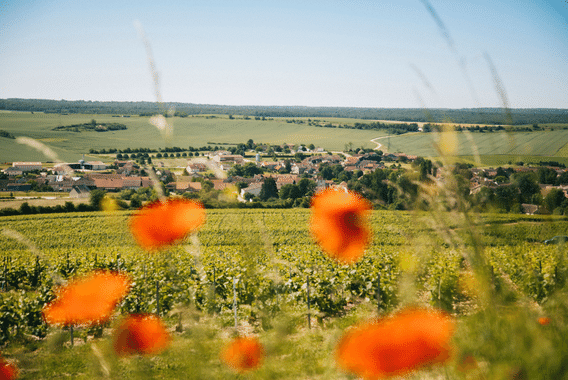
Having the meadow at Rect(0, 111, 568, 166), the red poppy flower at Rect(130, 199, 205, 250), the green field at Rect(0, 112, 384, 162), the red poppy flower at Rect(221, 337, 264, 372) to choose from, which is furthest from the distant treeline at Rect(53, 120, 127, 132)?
the red poppy flower at Rect(221, 337, 264, 372)

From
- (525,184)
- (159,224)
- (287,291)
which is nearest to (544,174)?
(525,184)

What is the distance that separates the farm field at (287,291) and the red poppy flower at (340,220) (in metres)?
0.57

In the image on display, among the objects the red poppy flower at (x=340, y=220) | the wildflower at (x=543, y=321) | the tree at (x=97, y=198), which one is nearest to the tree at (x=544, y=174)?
the wildflower at (x=543, y=321)

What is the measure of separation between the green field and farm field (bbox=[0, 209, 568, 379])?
67.1m

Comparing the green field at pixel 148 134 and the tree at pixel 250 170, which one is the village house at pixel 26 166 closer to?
the green field at pixel 148 134

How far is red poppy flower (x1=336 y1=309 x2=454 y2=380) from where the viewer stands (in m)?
1.26

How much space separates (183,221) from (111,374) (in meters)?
1.05

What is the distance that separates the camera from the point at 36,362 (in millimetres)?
6262

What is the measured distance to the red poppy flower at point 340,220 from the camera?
3.23 m

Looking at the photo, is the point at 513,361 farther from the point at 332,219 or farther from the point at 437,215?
the point at 332,219

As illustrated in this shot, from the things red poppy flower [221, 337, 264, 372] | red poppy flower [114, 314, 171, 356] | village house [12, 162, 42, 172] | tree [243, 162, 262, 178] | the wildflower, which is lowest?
tree [243, 162, 262, 178]

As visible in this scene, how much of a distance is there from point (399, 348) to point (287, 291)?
8.59m

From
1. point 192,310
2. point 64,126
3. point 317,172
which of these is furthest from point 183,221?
point 64,126

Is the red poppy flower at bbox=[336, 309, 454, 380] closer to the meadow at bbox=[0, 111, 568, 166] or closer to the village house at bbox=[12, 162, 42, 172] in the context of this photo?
the meadow at bbox=[0, 111, 568, 166]
